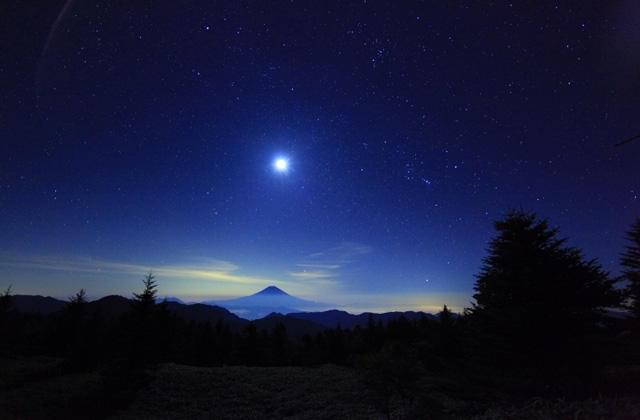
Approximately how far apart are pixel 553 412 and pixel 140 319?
85.2ft

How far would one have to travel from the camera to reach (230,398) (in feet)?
81.2

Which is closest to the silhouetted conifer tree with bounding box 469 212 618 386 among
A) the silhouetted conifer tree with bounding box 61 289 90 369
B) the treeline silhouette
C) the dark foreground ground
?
the treeline silhouette

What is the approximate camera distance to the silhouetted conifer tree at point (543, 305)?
51.7 feet

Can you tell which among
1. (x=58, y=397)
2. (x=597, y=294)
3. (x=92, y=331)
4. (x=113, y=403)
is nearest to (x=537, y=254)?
(x=597, y=294)

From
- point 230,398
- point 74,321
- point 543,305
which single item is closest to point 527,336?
point 543,305

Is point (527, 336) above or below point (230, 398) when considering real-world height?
above

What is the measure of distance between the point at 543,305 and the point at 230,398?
2227 cm

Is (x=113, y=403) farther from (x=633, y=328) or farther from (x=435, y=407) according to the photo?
(x=633, y=328)

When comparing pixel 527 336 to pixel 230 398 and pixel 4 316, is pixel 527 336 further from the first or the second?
pixel 4 316

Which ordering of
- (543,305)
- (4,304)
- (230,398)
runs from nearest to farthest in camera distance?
(543,305)
(230,398)
(4,304)

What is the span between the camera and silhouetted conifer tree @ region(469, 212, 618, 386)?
15750 mm

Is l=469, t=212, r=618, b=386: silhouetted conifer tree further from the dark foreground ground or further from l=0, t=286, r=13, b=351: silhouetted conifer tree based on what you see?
l=0, t=286, r=13, b=351: silhouetted conifer tree

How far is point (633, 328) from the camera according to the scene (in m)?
21.1

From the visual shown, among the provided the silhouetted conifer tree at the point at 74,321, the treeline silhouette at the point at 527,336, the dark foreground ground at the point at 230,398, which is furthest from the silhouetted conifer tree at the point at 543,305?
the silhouetted conifer tree at the point at 74,321
